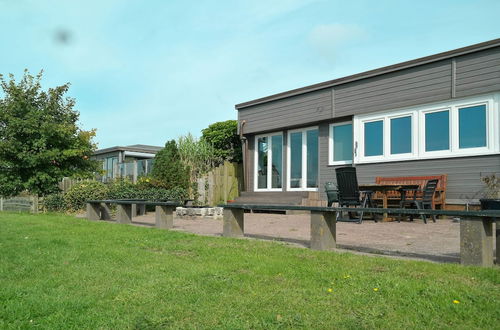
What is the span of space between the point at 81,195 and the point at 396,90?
9738 millimetres

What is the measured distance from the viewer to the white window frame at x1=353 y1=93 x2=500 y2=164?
9.33 m

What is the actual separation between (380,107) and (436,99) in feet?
4.86

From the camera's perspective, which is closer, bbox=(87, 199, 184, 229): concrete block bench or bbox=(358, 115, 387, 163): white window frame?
bbox=(87, 199, 184, 229): concrete block bench

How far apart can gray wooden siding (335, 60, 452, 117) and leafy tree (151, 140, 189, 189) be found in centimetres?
593

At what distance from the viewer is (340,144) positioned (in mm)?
12836

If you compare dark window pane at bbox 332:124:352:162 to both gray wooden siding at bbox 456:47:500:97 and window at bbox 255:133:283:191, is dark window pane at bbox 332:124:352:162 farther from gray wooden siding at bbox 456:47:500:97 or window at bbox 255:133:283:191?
gray wooden siding at bbox 456:47:500:97

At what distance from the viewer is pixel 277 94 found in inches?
560

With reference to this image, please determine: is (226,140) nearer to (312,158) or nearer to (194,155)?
(194,155)

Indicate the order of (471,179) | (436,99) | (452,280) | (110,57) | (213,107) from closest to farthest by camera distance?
(452,280) → (471,179) → (436,99) → (110,57) → (213,107)

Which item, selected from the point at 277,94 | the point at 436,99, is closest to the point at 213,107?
the point at 277,94

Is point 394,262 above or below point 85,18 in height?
below

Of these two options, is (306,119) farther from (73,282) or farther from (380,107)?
(73,282)

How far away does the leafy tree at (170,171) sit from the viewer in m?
15.2

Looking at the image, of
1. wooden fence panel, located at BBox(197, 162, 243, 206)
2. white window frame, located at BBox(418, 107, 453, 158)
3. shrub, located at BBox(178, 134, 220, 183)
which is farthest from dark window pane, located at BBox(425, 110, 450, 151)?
shrub, located at BBox(178, 134, 220, 183)
